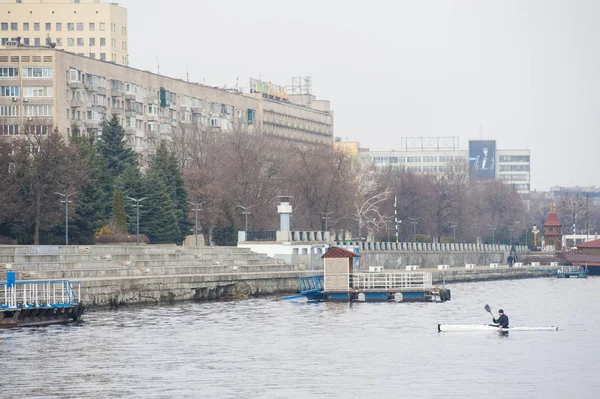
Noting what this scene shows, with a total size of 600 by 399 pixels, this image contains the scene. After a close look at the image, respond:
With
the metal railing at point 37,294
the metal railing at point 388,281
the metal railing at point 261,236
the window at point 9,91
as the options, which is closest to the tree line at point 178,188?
the metal railing at point 261,236

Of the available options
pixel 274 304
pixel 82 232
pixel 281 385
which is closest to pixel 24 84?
pixel 82 232

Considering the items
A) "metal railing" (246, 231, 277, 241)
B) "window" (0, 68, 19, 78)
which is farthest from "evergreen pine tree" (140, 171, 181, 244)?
"window" (0, 68, 19, 78)

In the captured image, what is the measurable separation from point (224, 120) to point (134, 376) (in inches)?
5181

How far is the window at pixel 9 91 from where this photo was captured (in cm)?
14200

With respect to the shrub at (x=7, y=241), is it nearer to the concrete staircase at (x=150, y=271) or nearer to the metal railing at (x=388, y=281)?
the concrete staircase at (x=150, y=271)

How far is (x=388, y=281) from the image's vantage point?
9738 cm

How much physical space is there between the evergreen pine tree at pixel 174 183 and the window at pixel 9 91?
24.6 metres

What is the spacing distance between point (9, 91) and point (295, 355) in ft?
298

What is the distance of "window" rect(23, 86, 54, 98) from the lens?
141125 millimetres

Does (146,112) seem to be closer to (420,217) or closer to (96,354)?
(420,217)

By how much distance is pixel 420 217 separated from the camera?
180 meters

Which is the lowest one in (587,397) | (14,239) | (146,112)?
(587,397)

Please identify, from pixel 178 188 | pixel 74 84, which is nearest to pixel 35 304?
pixel 178 188

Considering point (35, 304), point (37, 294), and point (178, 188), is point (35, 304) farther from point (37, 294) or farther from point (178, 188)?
point (178, 188)
